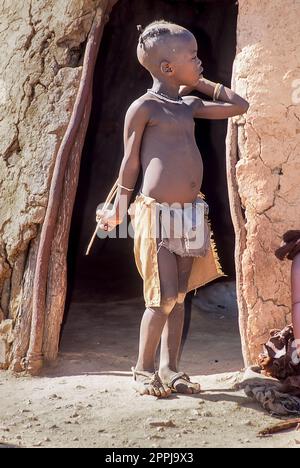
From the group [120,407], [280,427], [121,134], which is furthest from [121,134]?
[280,427]

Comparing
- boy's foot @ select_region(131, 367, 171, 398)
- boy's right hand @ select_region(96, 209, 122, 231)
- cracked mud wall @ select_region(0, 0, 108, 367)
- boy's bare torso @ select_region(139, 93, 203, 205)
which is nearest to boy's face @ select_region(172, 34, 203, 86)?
boy's bare torso @ select_region(139, 93, 203, 205)

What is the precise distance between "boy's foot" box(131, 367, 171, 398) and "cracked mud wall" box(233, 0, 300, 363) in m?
0.65

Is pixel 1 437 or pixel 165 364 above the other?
pixel 165 364

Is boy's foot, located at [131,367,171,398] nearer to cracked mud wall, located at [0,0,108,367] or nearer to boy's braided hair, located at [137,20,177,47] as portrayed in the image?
cracked mud wall, located at [0,0,108,367]

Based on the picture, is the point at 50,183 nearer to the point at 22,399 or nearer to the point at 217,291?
the point at 22,399

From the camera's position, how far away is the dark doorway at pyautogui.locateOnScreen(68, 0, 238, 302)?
23.2 feet

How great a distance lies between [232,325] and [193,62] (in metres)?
2.54

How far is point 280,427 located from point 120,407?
78 cm

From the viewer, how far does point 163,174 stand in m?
4.04

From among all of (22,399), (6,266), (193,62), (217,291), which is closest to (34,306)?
(6,266)

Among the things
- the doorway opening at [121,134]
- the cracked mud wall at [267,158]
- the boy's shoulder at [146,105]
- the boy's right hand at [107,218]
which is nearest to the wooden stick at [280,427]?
the cracked mud wall at [267,158]

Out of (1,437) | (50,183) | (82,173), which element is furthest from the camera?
(82,173)

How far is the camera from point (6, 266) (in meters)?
4.91

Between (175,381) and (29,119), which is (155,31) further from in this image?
(175,381)
